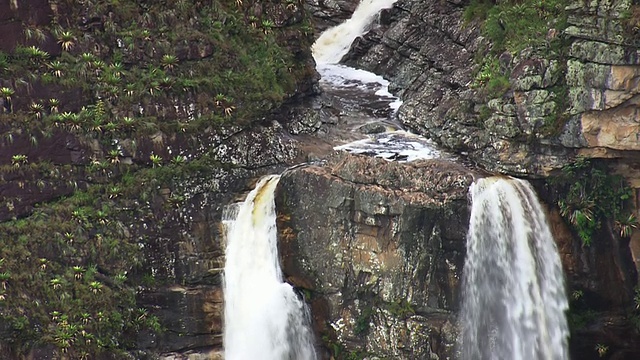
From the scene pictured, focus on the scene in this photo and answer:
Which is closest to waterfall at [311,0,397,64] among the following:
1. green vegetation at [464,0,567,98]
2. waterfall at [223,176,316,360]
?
green vegetation at [464,0,567,98]

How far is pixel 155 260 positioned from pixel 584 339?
1314 cm

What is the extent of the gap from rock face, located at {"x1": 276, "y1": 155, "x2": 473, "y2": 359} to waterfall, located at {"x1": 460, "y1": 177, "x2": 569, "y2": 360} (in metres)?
0.52

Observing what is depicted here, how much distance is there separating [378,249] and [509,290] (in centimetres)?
390

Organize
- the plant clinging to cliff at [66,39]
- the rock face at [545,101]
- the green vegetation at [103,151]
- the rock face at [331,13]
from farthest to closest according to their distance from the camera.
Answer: the rock face at [331,13]
the plant clinging to cliff at [66,39]
the green vegetation at [103,151]
the rock face at [545,101]

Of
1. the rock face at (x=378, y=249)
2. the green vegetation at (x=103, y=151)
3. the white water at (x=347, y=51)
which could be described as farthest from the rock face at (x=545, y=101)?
the green vegetation at (x=103, y=151)

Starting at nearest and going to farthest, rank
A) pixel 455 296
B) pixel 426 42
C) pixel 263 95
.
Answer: pixel 455 296 → pixel 263 95 → pixel 426 42

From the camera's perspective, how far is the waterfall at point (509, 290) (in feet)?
69.5

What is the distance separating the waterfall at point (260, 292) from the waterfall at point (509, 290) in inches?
195

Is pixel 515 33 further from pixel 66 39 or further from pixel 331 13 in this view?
pixel 66 39

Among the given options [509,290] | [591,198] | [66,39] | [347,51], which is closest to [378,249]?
[509,290]

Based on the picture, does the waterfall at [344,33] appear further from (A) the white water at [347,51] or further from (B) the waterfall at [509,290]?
(B) the waterfall at [509,290]

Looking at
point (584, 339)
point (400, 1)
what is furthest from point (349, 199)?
point (400, 1)

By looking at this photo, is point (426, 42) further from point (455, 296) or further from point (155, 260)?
point (155, 260)

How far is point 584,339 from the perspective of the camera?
22594mm
